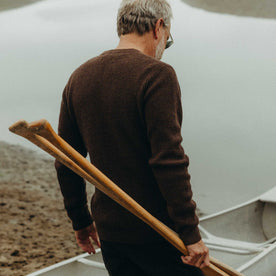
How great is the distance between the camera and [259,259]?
8.62ft

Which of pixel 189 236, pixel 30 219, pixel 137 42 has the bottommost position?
pixel 30 219

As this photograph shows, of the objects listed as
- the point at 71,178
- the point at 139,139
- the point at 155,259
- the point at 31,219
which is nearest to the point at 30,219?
the point at 31,219

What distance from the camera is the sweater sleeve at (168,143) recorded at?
3.85ft

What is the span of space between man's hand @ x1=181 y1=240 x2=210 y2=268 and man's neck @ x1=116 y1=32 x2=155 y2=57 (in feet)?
2.04

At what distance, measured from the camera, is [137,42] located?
1.31 m

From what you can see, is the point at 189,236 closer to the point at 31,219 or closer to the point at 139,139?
the point at 139,139

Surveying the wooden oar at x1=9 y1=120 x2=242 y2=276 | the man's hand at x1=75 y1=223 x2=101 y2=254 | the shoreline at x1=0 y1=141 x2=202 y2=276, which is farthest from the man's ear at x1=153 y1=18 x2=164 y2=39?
the shoreline at x1=0 y1=141 x2=202 y2=276

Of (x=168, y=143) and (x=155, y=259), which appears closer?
(x=168, y=143)

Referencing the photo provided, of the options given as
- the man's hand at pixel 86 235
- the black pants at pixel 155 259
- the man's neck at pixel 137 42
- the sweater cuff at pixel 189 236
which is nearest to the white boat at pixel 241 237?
the man's hand at pixel 86 235

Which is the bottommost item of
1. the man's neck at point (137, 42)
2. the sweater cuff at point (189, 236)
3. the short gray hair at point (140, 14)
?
the sweater cuff at point (189, 236)

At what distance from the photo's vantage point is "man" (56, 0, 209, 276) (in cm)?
119

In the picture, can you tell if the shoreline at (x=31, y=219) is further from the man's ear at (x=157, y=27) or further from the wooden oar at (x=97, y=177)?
the man's ear at (x=157, y=27)

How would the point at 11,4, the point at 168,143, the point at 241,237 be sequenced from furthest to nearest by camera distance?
the point at 11,4 < the point at 241,237 < the point at 168,143

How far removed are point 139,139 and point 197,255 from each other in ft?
1.30
